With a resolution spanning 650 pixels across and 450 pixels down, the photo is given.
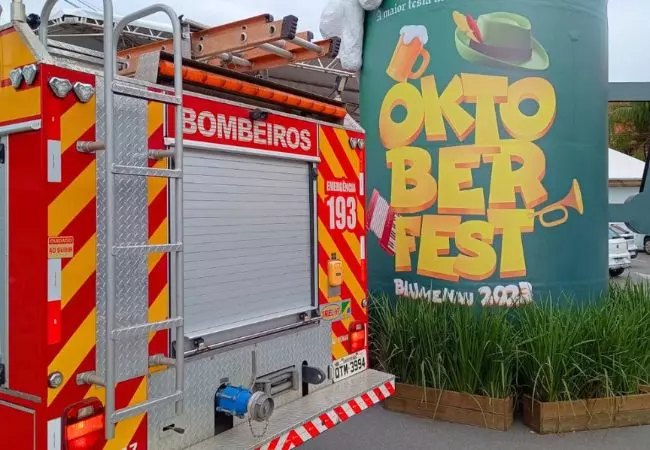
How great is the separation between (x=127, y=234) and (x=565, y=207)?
5088 mm

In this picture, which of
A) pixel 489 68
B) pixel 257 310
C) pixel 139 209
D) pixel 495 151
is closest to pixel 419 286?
pixel 495 151

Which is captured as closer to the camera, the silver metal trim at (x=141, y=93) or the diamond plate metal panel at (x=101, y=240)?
the silver metal trim at (x=141, y=93)


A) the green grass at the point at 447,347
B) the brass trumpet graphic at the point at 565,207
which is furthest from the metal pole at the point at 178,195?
the brass trumpet graphic at the point at 565,207

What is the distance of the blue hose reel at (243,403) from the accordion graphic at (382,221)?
3961 mm

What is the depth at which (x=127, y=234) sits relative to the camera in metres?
2.81

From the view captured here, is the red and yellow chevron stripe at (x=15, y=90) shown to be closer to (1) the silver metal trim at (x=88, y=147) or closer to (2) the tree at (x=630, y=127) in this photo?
(1) the silver metal trim at (x=88, y=147)

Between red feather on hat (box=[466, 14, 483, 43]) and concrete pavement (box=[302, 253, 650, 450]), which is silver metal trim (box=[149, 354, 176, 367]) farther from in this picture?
red feather on hat (box=[466, 14, 483, 43])

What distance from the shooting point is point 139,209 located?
2.87 metres

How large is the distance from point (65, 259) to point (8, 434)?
0.78m

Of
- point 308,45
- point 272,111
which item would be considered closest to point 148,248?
point 272,111

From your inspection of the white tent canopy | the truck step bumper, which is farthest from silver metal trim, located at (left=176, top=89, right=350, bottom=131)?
the white tent canopy

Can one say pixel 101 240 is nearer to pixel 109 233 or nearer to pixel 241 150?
pixel 109 233

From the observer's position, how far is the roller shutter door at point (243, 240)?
127 inches

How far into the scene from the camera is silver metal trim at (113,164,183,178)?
255cm
